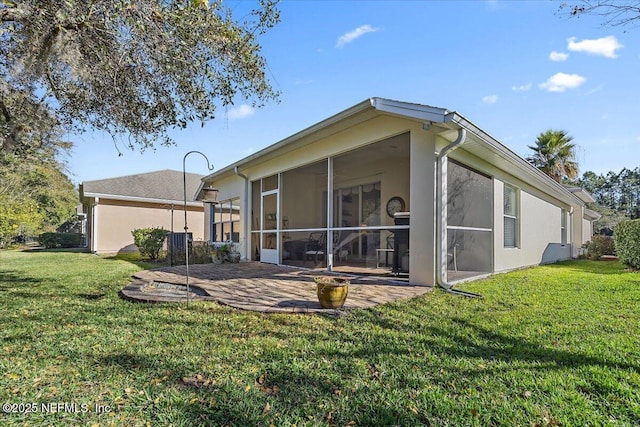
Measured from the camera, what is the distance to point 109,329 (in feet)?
12.0

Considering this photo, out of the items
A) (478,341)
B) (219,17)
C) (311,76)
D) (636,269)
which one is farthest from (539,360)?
(636,269)

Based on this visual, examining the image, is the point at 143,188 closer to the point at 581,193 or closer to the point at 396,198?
the point at 396,198

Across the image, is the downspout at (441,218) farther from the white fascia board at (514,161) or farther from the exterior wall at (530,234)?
the exterior wall at (530,234)

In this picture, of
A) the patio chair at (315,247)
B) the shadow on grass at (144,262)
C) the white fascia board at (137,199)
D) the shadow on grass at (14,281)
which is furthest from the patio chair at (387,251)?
the white fascia board at (137,199)

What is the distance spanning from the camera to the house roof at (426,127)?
5175 mm

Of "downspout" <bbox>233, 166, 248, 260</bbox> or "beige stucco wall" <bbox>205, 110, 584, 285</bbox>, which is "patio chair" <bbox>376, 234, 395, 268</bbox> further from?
"downspout" <bbox>233, 166, 248, 260</bbox>

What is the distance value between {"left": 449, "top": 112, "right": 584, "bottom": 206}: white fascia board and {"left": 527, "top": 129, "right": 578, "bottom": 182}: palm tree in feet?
21.1

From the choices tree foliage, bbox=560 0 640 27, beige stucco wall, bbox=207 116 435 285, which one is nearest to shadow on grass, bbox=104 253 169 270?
beige stucco wall, bbox=207 116 435 285

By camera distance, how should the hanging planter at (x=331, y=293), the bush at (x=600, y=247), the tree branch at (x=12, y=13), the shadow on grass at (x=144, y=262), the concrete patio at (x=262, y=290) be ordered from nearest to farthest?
the tree branch at (x=12, y=13) < the hanging planter at (x=331, y=293) < the concrete patio at (x=262, y=290) < the shadow on grass at (x=144, y=262) < the bush at (x=600, y=247)

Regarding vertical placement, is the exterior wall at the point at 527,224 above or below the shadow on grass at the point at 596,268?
above

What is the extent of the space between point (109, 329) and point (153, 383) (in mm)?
1689

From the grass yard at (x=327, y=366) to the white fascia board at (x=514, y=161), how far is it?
2786 millimetres

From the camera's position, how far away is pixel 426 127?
555 centimetres

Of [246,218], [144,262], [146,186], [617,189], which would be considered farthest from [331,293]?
[617,189]
